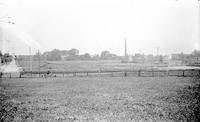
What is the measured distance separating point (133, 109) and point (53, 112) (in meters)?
4.22

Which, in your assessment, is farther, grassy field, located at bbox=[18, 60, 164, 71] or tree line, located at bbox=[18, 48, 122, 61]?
tree line, located at bbox=[18, 48, 122, 61]

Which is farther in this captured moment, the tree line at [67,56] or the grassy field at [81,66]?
the tree line at [67,56]

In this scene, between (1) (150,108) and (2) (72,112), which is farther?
(1) (150,108)

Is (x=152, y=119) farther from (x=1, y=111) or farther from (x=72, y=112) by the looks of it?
(x=1, y=111)

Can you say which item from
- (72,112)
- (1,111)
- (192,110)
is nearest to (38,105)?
(1,111)

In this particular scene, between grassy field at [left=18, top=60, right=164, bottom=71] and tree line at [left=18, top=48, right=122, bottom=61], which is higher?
tree line at [left=18, top=48, right=122, bottom=61]

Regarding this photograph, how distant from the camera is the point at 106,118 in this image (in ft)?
26.2

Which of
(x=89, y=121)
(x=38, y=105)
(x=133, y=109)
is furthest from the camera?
(x=38, y=105)

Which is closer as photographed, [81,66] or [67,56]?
[81,66]

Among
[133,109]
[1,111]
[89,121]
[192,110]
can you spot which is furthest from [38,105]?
[192,110]

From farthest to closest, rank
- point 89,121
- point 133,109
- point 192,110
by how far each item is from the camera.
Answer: point 133,109
point 192,110
point 89,121

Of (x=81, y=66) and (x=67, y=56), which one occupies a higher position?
(x=67, y=56)

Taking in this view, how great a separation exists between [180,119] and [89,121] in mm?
Answer: 3941

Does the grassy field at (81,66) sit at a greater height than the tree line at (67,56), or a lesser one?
lesser
